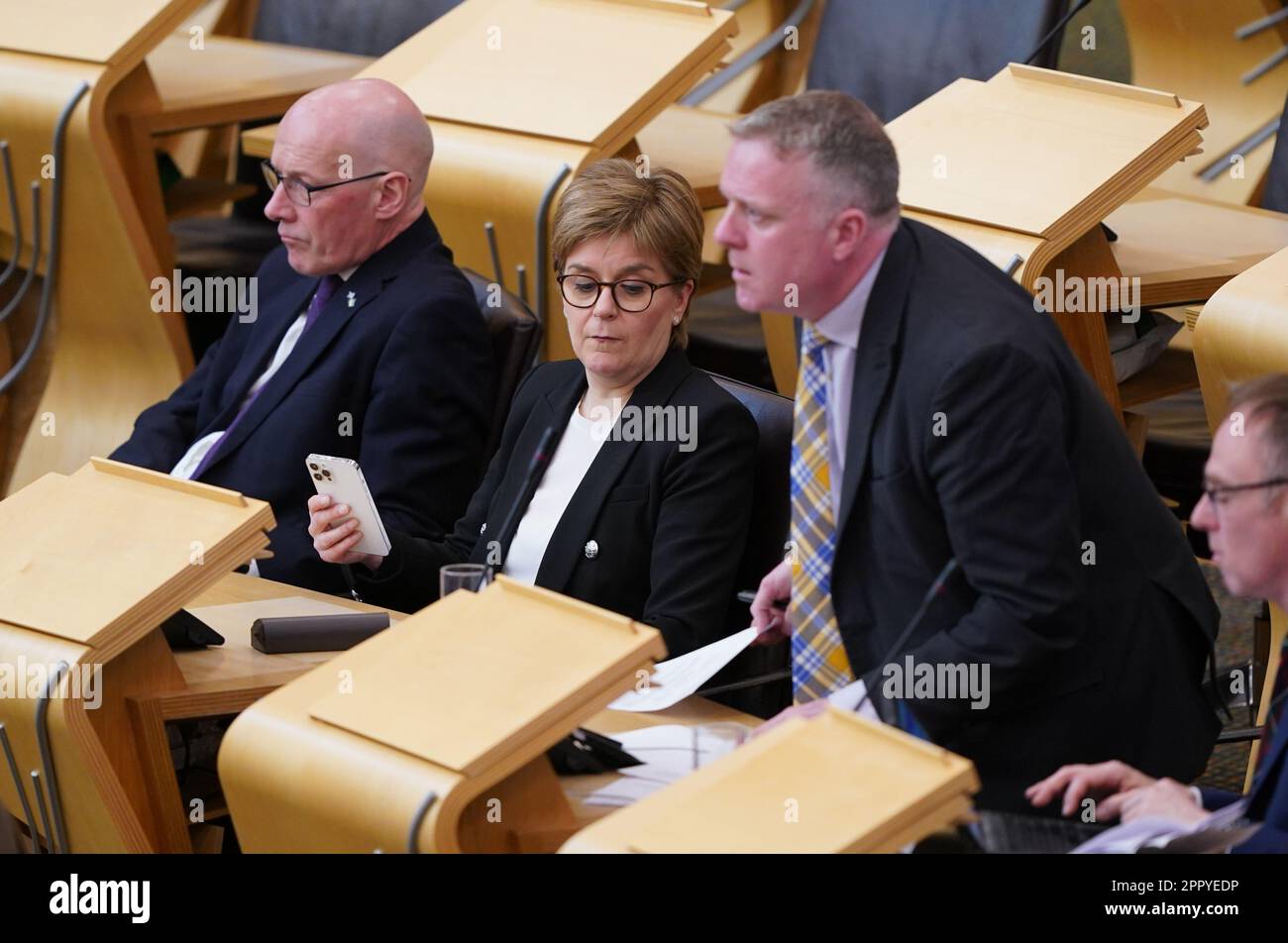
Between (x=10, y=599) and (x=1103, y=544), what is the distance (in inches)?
54.9

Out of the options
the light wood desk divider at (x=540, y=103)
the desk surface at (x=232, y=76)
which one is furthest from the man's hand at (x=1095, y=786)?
the desk surface at (x=232, y=76)

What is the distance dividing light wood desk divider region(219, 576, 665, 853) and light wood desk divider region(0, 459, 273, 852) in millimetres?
311

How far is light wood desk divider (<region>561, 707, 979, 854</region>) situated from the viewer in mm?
1817

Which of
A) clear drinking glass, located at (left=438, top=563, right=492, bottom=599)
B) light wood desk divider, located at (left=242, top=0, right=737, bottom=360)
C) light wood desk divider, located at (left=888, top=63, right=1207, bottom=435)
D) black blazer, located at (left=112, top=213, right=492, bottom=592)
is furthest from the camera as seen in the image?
light wood desk divider, located at (left=242, top=0, right=737, bottom=360)

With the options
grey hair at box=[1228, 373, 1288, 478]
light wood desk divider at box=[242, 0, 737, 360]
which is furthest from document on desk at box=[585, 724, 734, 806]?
light wood desk divider at box=[242, 0, 737, 360]

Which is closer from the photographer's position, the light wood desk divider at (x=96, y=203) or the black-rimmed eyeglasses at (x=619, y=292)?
the black-rimmed eyeglasses at (x=619, y=292)

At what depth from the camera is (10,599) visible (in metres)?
2.66

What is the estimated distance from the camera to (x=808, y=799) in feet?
6.15

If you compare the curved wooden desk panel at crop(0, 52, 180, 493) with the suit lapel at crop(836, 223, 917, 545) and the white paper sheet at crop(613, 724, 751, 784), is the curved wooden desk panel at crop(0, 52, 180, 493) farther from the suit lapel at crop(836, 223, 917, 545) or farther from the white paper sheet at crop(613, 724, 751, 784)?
the suit lapel at crop(836, 223, 917, 545)

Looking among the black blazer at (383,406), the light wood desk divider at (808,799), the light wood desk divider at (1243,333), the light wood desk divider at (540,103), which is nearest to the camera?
the light wood desk divider at (808,799)

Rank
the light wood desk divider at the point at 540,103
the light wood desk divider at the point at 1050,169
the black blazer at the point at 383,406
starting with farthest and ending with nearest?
the light wood desk divider at the point at 540,103 < the light wood desk divider at the point at 1050,169 < the black blazer at the point at 383,406

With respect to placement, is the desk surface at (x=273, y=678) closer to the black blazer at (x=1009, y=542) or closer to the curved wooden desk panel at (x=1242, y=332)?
the black blazer at (x=1009, y=542)

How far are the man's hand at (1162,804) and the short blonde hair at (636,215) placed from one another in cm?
116

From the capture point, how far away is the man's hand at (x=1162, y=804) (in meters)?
2.00
